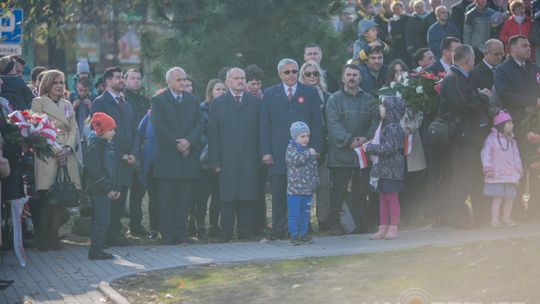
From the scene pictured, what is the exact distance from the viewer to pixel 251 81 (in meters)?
16.0

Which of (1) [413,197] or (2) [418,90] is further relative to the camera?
(1) [413,197]

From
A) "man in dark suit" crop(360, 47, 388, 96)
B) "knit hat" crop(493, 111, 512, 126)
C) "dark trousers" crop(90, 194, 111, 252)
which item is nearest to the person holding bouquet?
"dark trousers" crop(90, 194, 111, 252)

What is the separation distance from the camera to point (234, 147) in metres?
15.1

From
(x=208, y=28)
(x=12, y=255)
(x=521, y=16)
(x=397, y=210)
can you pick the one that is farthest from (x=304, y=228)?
(x=521, y=16)

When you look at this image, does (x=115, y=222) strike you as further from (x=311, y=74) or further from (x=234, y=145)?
(x=311, y=74)

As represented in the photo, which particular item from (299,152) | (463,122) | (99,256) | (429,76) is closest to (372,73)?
(429,76)

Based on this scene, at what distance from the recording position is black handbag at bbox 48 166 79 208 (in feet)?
47.1

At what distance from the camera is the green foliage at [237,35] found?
1870 cm

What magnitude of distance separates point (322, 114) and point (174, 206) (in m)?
2.48

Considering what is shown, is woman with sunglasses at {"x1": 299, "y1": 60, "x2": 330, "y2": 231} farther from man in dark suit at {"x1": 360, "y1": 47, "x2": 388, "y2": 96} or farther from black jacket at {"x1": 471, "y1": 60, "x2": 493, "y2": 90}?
black jacket at {"x1": 471, "y1": 60, "x2": 493, "y2": 90}

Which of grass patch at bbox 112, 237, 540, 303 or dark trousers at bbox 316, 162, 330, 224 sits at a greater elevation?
dark trousers at bbox 316, 162, 330, 224

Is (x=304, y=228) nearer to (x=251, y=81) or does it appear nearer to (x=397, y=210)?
(x=397, y=210)

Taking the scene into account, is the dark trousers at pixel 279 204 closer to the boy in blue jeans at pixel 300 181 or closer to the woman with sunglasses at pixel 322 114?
the boy in blue jeans at pixel 300 181

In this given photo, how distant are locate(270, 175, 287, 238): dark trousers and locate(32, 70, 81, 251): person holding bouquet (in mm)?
2670
